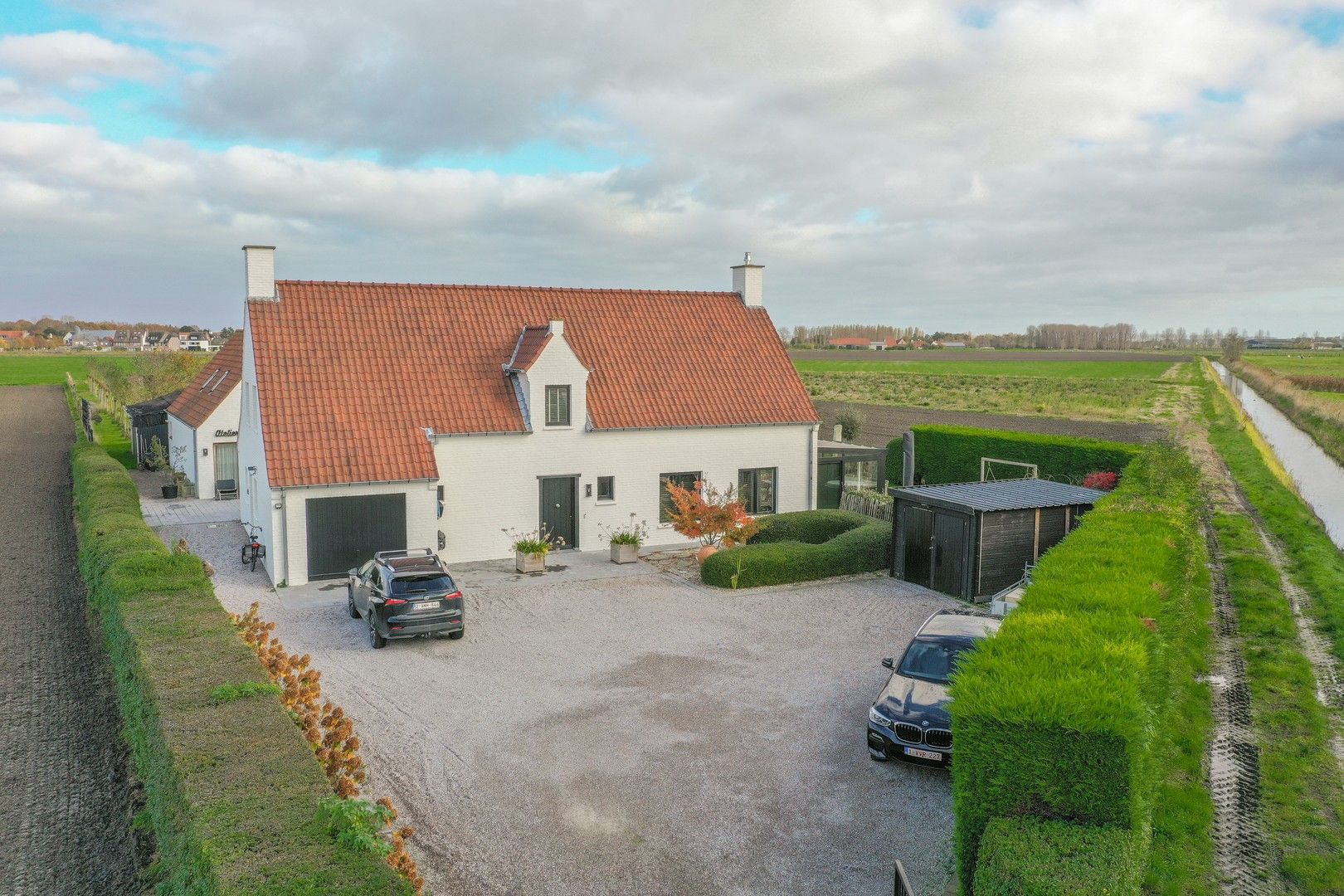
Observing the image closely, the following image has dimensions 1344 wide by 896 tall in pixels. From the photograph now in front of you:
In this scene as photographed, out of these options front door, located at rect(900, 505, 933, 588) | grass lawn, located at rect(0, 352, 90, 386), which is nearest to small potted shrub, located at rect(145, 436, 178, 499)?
front door, located at rect(900, 505, 933, 588)

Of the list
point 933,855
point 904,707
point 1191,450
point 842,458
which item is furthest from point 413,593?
point 1191,450

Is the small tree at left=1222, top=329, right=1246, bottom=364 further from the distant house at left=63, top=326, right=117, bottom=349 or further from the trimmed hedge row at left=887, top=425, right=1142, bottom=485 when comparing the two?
the distant house at left=63, top=326, right=117, bottom=349

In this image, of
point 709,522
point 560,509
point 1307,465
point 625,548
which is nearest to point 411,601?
point 625,548

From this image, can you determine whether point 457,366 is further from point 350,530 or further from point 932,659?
point 932,659

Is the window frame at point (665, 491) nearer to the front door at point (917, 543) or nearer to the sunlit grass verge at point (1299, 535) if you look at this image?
the front door at point (917, 543)

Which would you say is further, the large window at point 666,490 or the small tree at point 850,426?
the small tree at point 850,426

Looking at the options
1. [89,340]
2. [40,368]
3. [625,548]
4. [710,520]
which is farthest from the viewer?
[89,340]

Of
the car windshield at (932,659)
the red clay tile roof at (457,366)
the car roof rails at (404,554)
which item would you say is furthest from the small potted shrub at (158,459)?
the car windshield at (932,659)
